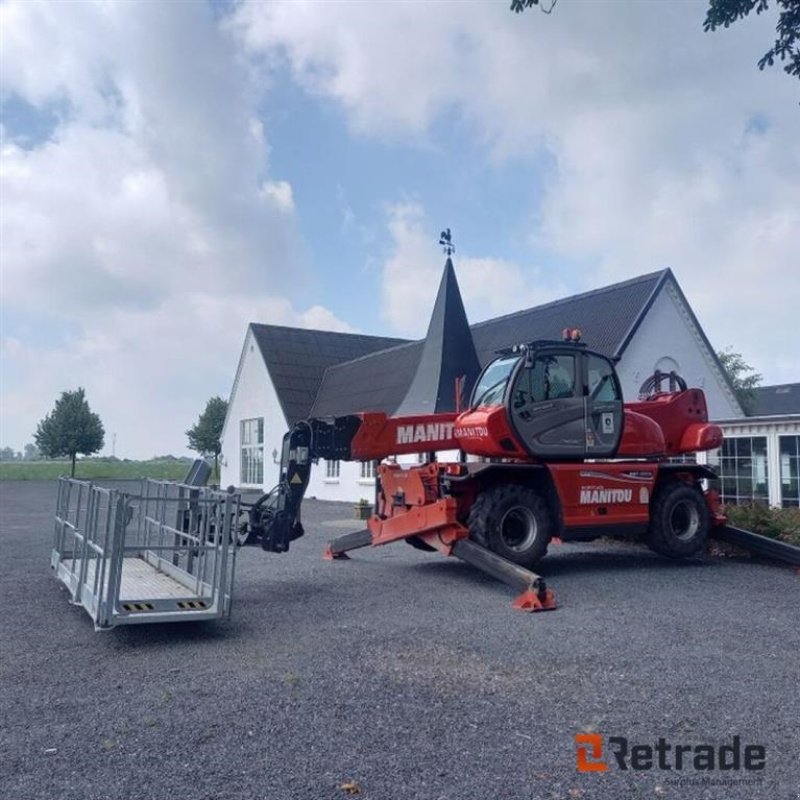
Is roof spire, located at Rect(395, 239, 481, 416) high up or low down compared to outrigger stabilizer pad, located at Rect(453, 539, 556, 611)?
up

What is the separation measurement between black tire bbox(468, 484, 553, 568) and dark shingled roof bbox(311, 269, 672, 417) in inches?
337

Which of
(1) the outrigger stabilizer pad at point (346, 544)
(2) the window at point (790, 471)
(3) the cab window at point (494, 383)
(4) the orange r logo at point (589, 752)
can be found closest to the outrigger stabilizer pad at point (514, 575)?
(3) the cab window at point (494, 383)

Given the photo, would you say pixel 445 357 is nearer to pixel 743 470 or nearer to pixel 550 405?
pixel 743 470

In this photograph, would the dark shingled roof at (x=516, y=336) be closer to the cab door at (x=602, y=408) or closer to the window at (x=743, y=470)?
the window at (x=743, y=470)

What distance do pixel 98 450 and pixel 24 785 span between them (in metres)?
56.3

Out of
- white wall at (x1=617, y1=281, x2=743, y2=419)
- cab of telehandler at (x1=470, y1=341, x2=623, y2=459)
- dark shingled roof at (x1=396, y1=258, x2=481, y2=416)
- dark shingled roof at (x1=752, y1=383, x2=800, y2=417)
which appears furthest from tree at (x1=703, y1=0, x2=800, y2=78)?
dark shingled roof at (x1=752, y1=383, x2=800, y2=417)

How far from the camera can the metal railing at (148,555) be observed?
7.48 meters

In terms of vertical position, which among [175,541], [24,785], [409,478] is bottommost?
[24,785]

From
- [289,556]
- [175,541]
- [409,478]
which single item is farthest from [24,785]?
[289,556]

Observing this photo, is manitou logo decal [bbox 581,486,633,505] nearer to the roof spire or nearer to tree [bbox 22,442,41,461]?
the roof spire

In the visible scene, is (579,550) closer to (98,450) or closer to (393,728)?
(393,728)

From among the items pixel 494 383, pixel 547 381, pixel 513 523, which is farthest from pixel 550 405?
pixel 513 523

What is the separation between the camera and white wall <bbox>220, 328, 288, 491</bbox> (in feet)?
107

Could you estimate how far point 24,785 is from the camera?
4.44m
